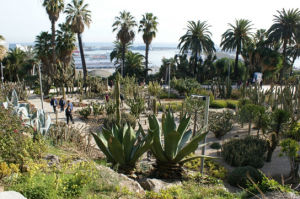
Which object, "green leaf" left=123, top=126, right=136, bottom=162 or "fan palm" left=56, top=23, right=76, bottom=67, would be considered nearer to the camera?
"green leaf" left=123, top=126, right=136, bottom=162

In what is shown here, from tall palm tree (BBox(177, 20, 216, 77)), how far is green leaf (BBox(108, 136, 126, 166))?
27.6m

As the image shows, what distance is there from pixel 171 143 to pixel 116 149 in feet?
4.43

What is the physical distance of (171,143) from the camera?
Result: 6.49m

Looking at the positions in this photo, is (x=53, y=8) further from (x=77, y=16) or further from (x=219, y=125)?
(x=219, y=125)

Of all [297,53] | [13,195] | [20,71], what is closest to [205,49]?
[297,53]

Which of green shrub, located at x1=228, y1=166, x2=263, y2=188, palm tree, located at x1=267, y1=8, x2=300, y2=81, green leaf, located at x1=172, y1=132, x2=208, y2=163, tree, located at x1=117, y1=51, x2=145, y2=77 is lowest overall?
green shrub, located at x1=228, y1=166, x2=263, y2=188

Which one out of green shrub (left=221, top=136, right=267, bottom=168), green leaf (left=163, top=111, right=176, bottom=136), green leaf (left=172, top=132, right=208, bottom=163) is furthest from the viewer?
green shrub (left=221, top=136, right=267, bottom=168)

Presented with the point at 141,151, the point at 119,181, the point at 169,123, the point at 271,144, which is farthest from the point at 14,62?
the point at 119,181

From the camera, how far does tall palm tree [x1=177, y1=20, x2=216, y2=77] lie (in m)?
32.5

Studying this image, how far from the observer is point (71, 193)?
190 inches

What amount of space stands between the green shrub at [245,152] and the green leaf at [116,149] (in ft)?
14.3

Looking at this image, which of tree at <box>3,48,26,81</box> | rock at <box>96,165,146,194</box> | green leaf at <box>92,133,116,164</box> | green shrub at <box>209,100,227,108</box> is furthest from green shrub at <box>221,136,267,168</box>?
tree at <box>3,48,26,81</box>

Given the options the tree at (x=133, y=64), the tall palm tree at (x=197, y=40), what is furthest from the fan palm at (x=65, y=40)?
the tall palm tree at (x=197, y=40)

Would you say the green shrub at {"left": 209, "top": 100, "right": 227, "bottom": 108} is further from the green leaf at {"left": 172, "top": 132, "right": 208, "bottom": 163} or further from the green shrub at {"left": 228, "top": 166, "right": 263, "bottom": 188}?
the green leaf at {"left": 172, "top": 132, "right": 208, "bottom": 163}
